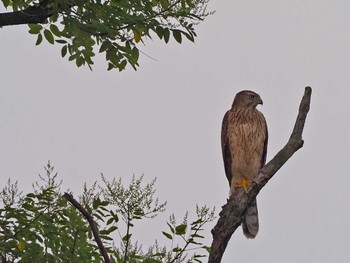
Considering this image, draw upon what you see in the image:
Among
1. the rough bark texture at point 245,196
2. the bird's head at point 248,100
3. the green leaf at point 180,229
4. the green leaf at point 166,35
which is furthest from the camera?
the bird's head at point 248,100

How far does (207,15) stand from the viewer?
830cm

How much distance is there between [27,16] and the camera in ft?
22.5

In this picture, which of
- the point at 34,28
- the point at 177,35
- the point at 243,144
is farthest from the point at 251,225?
the point at 34,28

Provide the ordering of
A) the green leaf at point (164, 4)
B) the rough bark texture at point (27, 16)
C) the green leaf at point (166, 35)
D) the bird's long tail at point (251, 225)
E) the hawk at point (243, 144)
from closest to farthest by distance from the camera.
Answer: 1. the rough bark texture at point (27, 16)
2. the green leaf at point (166, 35)
3. the green leaf at point (164, 4)
4. the bird's long tail at point (251, 225)
5. the hawk at point (243, 144)

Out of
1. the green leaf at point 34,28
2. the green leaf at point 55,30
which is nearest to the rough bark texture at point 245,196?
the green leaf at point 55,30

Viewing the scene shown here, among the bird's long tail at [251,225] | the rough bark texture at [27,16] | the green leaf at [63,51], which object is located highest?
the rough bark texture at [27,16]

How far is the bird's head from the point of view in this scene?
9594 millimetres

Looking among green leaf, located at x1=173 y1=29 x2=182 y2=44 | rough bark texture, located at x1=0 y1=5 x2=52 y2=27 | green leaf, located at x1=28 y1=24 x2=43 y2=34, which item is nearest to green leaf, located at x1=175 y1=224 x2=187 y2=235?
green leaf, located at x1=173 y1=29 x2=182 y2=44

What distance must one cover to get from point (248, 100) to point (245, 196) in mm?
3942

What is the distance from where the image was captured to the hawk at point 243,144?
9.10 meters

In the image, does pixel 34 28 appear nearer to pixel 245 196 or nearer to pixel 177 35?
pixel 177 35

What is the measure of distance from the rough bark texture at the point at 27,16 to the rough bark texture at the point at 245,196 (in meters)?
2.27

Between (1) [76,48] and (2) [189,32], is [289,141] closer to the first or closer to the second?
(2) [189,32]

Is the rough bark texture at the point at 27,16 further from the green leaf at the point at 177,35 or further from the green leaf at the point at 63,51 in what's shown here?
the green leaf at the point at 177,35
